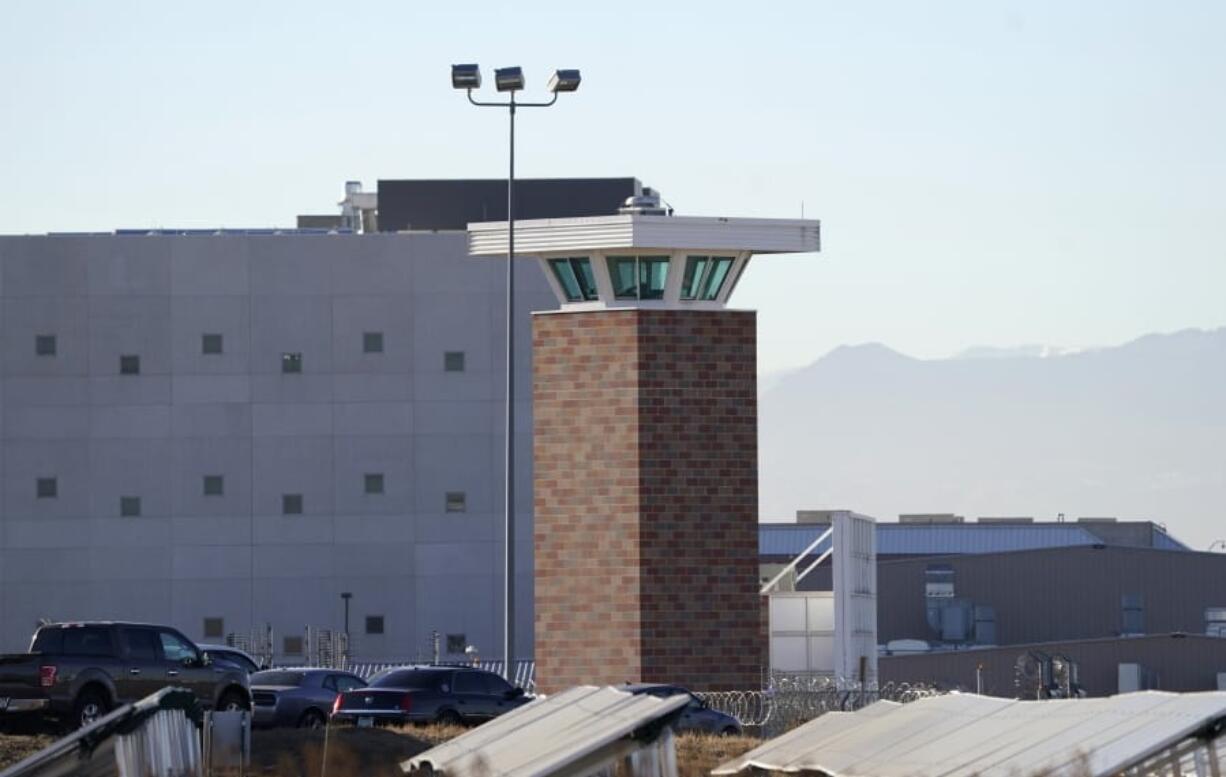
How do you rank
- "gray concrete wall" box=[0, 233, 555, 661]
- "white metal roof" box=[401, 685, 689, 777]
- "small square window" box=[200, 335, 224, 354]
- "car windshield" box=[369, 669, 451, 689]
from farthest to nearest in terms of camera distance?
"small square window" box=[200, 335, 224, 354] < "gray concrete wall" box=[0, 233, 555, 661] < "car windshield" box=[369, 669, 451, 689] < "white metal roof" box=[401, 685, 689, 777]

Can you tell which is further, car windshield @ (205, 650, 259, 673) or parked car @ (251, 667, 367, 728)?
car windshield @ (205, 650, 259, 673)

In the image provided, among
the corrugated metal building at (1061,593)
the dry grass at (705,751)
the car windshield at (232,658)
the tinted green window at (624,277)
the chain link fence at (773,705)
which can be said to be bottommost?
the dry grass at (705,751)

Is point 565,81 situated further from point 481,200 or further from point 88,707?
point 481,200

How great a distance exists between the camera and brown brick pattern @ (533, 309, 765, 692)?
145 feet

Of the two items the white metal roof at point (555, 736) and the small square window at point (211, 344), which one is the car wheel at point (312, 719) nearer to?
the white metal roof at point (555, 736)

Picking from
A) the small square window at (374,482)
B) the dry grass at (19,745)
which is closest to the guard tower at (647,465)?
the dry grass at (19,745)

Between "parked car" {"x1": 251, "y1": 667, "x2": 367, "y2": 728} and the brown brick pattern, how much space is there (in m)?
4.16

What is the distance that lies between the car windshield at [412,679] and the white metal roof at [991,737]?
12.3 metres

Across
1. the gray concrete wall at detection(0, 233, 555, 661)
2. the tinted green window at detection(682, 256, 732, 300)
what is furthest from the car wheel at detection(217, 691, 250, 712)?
the gray concrete wall at detection(0, 233, 555, 661)

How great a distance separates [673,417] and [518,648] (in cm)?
4085

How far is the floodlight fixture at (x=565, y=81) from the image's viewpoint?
49.8m

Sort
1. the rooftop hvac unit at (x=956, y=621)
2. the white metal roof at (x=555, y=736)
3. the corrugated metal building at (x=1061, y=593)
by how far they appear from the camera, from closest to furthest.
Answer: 1. the white metal roof at (x=555, y=736)
2. the rooftop hvac unit at (x=956, y=621)
3. the corrugated metal building at (x=1061, y=593)

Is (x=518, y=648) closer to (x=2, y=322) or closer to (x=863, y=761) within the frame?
(x=2, y=322)

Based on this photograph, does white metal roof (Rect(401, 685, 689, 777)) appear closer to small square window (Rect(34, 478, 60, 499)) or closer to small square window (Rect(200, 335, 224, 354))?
small square window (Rect(200, 335, 224, 354))
